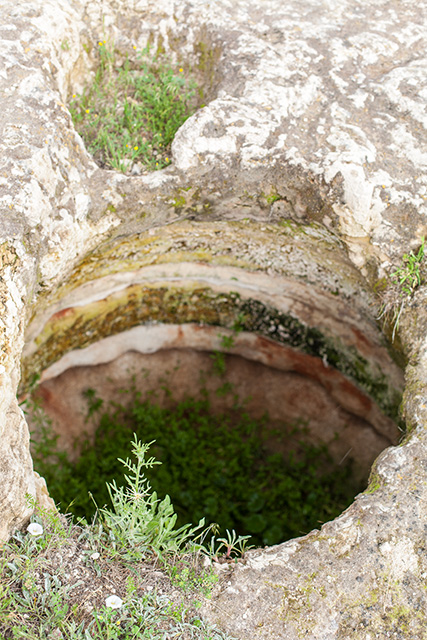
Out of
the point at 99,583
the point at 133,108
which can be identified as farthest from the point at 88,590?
the point at 133,108

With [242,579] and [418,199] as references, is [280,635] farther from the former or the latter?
[418,199]

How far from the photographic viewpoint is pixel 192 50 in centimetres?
290

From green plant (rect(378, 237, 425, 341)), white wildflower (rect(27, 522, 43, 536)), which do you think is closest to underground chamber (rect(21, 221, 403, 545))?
green plant (rect(378, 237, 425, 341))

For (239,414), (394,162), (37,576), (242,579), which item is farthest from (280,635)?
(239,414)

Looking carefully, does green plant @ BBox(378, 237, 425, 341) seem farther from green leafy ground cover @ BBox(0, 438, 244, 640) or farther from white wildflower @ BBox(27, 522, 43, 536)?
white wildflower @ BBox(27, 522, 43, 536)

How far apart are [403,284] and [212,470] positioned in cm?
244

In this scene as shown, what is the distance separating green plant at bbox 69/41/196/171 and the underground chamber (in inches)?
21.5

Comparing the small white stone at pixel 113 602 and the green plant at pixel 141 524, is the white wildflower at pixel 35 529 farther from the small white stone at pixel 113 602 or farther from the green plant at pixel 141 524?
the small white stone at pixel 113 602

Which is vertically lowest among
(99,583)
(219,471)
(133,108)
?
(219,471)

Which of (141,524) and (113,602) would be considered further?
(141,524)

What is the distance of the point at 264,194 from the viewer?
2674mm

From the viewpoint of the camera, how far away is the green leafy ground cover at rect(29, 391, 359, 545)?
3861 millimetres

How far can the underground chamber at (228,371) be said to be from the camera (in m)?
3.33

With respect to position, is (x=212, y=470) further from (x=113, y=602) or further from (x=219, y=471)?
(x=113, y=602)
